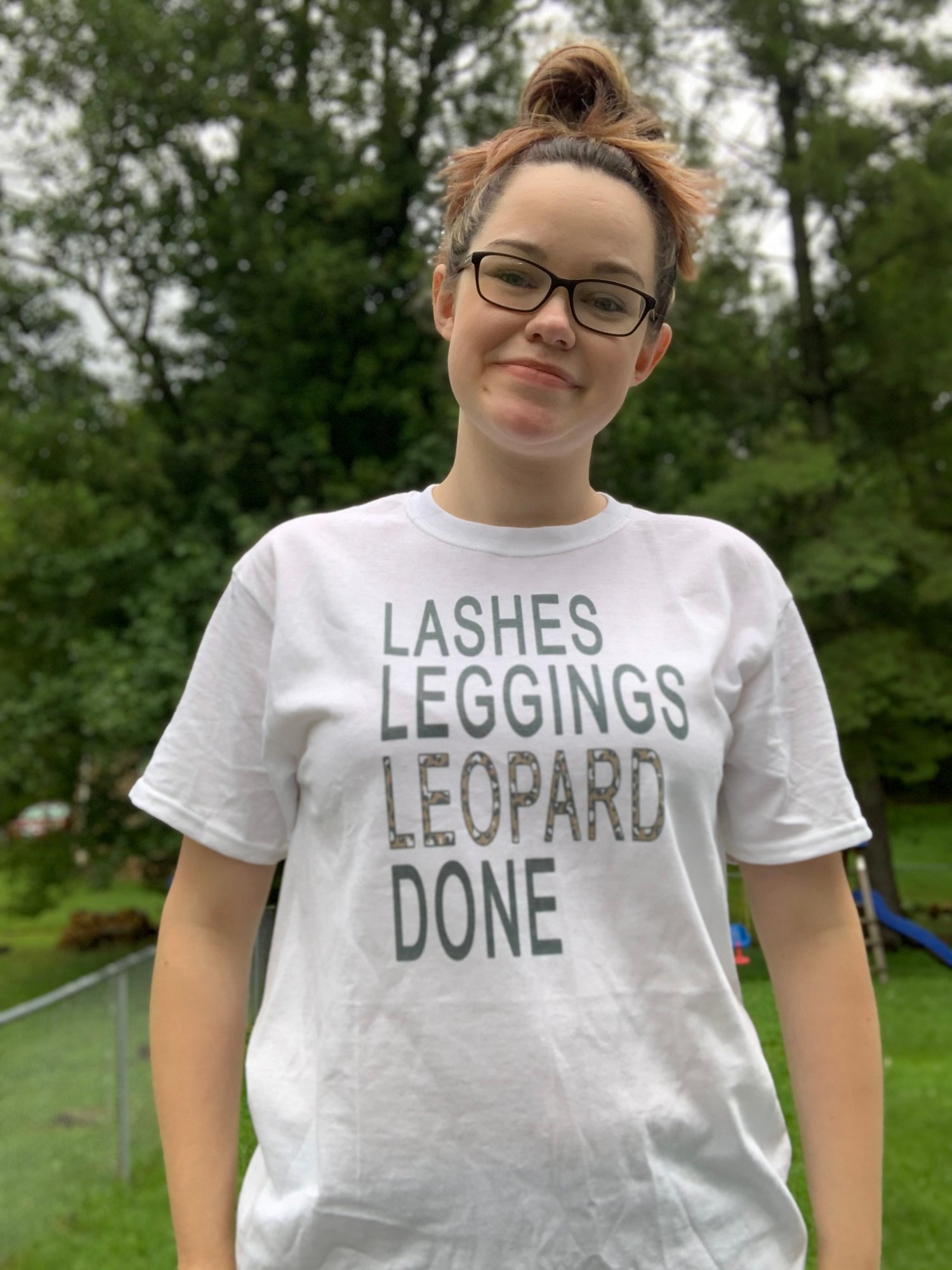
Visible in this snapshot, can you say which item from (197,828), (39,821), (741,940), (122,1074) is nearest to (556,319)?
(197,828)

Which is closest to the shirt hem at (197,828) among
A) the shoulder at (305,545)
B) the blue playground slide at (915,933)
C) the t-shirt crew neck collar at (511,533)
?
the shoulder at (305,545)

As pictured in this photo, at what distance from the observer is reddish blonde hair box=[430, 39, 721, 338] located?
1314 millimetres

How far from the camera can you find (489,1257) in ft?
3.65

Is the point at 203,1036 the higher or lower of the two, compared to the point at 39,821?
higher

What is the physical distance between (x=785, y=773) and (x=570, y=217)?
580 millimetres

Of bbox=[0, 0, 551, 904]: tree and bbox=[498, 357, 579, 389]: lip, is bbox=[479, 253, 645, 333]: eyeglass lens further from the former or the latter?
bbox=[0, 0, 551, 904]: tree

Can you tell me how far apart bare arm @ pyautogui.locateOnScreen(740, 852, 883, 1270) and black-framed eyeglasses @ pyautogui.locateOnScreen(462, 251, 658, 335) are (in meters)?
0.57

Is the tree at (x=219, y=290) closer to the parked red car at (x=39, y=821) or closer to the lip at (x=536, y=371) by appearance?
the parked red car at (x=39, y=821)

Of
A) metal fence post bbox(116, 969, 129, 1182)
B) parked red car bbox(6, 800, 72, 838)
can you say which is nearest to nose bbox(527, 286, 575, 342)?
metal fence post bbox(116, 969, 129, 1182)

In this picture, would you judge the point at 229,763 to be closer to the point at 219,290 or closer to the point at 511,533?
the point at 511,533

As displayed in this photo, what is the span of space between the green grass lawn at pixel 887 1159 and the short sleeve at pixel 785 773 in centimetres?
31

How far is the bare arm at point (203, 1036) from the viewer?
122cm

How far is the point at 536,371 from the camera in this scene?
128 centimetres

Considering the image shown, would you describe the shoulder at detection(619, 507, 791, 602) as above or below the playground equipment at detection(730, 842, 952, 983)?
above
